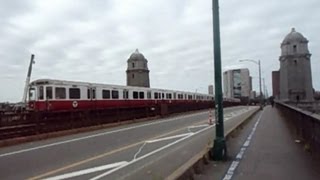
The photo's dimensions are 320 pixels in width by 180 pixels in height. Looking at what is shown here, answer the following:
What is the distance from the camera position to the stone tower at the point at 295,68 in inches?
4508

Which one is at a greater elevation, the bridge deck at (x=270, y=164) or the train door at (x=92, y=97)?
the train door at (x=92, y=97)

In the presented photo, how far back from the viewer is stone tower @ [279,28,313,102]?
11450cm

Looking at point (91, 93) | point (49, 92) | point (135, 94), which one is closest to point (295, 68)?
point (135, 94)

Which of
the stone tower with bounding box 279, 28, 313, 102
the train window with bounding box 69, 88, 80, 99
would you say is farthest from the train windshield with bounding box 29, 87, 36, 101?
the stone tower with bounding box 279, 28, 313, 102

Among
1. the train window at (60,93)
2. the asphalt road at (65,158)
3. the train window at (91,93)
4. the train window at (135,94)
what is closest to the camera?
the asphalt road at (65,158)

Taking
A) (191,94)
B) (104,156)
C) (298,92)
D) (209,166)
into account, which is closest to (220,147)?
(209,166)

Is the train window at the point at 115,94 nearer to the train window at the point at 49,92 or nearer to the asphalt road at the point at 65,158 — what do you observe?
the train window at the point at 49,92

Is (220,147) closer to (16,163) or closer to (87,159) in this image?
(87,159)

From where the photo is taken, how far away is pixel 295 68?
4732 inches

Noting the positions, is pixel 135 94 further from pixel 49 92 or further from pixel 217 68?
pixel 217 68

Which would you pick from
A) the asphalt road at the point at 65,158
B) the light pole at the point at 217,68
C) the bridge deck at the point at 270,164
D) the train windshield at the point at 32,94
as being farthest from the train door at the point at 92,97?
the light pole at the point at 217,68

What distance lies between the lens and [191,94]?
2968 inches

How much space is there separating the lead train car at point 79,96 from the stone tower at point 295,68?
7163cm

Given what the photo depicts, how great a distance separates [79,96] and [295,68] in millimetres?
94109
